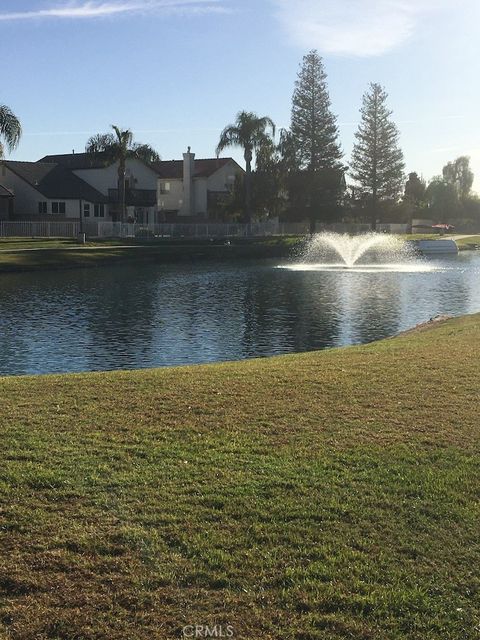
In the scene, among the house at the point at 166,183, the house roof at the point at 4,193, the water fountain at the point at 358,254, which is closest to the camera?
the water fountain at the point at 358,254

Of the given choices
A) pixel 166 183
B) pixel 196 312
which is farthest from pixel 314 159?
pixel 196 312

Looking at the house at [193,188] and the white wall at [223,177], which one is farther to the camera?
the white wall at [223,177]

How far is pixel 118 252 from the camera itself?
162ft

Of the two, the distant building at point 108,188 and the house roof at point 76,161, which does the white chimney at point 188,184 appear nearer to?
the distant building at point 108,188

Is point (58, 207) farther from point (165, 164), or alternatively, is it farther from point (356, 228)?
point (356, 228)

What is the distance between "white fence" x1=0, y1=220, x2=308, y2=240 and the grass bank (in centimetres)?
389

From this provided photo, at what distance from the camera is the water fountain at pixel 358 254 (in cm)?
4934

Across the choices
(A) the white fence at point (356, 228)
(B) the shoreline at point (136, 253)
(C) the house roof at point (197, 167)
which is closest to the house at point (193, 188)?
(C) the house roof at point (197, 167)

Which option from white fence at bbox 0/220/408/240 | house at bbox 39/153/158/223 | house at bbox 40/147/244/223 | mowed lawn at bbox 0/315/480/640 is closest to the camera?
mowed lawn at bbox 0/315/480/640

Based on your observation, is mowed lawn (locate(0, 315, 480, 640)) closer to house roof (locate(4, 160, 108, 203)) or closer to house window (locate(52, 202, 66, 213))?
house window (locate(52, 202, 66, 213))

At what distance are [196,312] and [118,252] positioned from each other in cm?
2535

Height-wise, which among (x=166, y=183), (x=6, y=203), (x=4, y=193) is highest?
(x=166, y=183)

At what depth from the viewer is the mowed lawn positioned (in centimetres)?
428

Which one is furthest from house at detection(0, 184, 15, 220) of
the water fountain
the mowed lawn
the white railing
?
the mowed lawn
